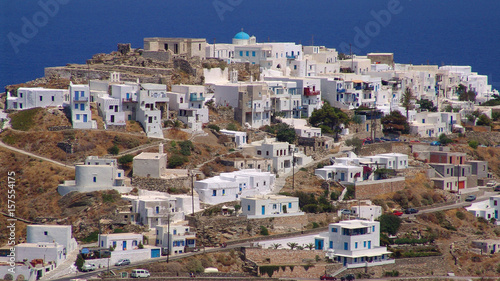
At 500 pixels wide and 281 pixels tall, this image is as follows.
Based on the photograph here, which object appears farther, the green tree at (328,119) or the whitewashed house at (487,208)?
the green tree at (328,119)

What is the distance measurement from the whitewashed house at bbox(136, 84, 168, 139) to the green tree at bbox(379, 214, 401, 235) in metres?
15.1

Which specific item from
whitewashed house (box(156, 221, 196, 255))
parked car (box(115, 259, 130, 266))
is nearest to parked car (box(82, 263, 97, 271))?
parked car (box(115, 259, 130, 266))

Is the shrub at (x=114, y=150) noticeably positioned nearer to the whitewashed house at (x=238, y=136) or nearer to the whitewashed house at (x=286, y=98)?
the whitewashed house at (x=238, y=136)

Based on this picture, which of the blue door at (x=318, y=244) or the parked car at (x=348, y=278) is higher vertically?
the blue door at (x=318, y=244)

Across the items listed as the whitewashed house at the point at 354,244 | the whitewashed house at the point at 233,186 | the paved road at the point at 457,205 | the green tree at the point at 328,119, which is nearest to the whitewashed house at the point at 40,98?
the whitewashed house at the point at 233,186

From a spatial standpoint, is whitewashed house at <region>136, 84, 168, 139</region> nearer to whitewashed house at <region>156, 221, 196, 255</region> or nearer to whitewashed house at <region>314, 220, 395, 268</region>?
whitewashed house at <region>156, 221, 196, 255</region>

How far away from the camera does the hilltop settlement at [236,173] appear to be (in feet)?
176

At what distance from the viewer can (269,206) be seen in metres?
57.8

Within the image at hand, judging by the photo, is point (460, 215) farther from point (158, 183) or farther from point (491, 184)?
point (158, 183)

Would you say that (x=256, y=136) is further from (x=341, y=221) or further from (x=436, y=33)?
(x=436, y=33)

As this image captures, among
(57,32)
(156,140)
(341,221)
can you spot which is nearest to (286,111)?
(156,140)

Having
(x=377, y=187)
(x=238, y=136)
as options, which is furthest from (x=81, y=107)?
(x=377, y=187)

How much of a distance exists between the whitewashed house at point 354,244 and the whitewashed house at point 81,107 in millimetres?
16915

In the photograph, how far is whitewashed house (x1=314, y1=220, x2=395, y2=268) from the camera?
181 ft
